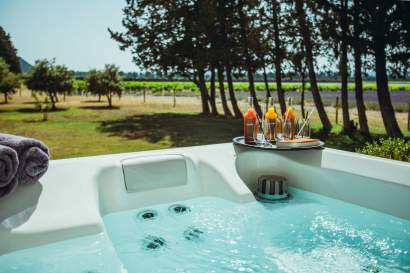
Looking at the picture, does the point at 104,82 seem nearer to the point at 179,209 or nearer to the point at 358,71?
the point at 358,71

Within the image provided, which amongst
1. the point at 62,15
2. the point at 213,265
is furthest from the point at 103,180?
the point at 62,15

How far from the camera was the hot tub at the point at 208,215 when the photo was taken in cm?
95

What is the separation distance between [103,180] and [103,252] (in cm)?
45

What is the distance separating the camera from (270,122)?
5.13ft

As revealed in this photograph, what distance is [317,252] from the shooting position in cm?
102

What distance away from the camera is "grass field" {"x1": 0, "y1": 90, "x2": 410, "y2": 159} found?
4867 mm

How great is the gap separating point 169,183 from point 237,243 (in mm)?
480

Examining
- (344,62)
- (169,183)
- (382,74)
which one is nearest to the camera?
(169,183)

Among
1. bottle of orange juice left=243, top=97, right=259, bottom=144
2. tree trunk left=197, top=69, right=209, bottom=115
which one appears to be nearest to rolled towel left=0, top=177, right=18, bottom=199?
bottle of orange juice left=243, top=97, right=259, bottom=144

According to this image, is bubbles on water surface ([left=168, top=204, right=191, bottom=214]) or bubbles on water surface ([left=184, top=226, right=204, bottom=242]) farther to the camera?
bubbles on water surface ([left=168, top=204, right=191, bottom=214])

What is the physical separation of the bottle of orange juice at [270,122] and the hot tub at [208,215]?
0.36 ft

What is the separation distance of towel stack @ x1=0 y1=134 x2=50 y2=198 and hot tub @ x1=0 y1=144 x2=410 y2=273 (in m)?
0.05

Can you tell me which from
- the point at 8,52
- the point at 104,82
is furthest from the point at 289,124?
the point at 104,82

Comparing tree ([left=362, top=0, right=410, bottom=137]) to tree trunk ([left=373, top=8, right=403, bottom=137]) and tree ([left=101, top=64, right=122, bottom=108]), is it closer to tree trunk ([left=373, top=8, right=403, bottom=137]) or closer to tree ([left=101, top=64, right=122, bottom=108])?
tree trunk ([left=373, top=8, right=403, bottom=137])
